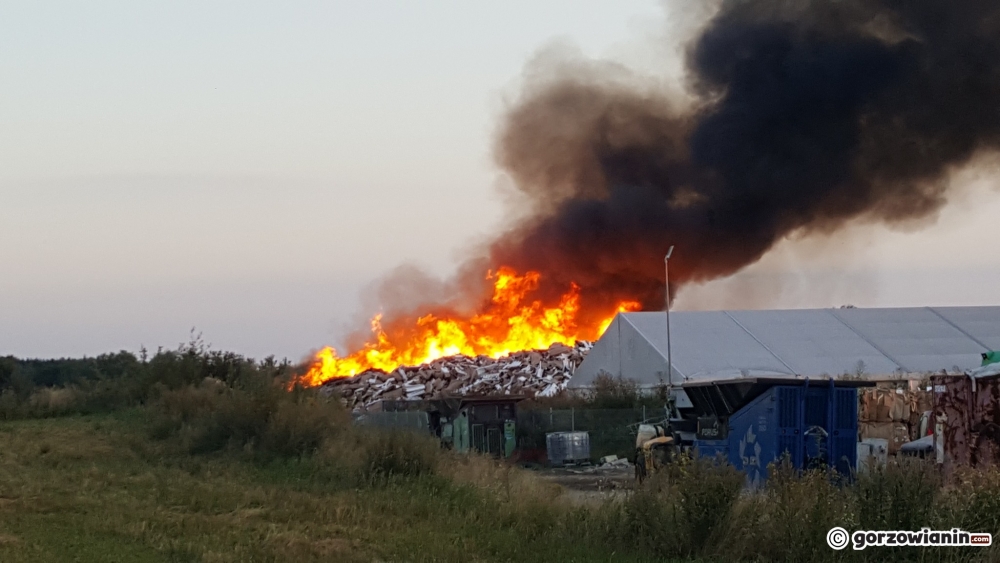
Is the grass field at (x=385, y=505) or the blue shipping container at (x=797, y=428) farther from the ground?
the blue shipping container at (x=797, y=428)

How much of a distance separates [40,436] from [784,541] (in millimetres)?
16662

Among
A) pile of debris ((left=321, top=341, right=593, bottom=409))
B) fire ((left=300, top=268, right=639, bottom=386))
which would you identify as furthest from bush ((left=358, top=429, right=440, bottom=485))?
fire ((left=300, top=268, right=639, bottom=386))

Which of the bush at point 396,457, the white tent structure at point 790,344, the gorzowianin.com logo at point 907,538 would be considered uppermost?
the white tent structure at point 790,344

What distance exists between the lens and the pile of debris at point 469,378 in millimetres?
43500

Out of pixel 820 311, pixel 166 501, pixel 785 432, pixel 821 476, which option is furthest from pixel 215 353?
pixel 820 311

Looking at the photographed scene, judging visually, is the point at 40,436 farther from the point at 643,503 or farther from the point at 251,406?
the point at 643,503

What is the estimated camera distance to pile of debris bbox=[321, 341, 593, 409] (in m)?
43.5

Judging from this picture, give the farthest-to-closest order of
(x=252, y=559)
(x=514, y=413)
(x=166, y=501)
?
(x=514, y=413)
(x=166, y=501)
(x=252, y=559)

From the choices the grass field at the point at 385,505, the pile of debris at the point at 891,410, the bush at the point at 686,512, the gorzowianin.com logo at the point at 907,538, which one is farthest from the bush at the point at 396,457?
the pile of debris at the point at 891,410

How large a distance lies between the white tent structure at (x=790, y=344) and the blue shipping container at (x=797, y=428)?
2069 centimetres

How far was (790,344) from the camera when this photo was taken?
43.5m

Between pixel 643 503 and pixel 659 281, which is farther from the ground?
pixel 659 281

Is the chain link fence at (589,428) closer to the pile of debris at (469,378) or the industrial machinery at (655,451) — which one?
the pile of debris at (469,378)

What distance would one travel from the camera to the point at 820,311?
47.4 m
